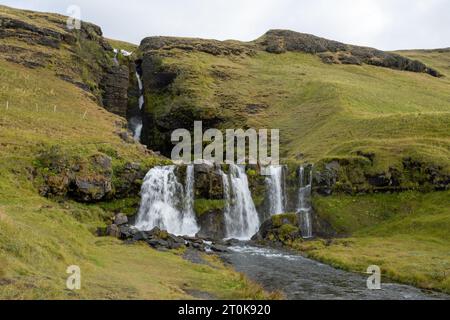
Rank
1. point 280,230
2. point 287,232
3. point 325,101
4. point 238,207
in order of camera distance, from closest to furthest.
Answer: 1. point 287,232
2. point 280,230
3. point 238,207
4. point 325,101

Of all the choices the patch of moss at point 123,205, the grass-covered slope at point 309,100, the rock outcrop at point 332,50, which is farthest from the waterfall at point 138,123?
the rock outcrop at point 332,50

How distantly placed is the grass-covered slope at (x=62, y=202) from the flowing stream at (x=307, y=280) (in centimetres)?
291

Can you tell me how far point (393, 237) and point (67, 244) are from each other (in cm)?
3551

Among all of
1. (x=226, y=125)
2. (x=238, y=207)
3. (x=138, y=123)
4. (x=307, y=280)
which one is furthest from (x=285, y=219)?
(x=138, y=123)

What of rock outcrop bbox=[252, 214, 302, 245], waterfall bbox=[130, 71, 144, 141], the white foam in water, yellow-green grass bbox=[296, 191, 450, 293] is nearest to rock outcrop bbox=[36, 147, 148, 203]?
rock outcrop bbox=[252, 214, 302, 245]

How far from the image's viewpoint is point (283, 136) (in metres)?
91.6

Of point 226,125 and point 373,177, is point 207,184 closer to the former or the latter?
point 373,177

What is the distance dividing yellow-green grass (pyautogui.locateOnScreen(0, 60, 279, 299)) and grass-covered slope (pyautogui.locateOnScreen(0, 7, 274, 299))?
0.08 m

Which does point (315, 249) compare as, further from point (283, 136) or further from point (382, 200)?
point (283, 136)

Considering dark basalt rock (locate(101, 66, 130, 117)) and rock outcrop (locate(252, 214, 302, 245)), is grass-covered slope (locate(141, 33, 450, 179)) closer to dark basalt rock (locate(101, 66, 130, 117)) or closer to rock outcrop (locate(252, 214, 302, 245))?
dark basalt rock (locate(101, 66, 130, 117))

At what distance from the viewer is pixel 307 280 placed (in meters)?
34.2

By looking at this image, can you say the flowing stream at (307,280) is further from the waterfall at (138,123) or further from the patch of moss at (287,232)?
the waterfall at (138,123)
